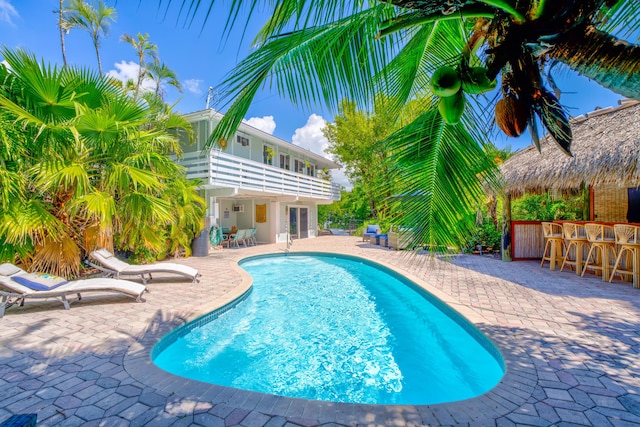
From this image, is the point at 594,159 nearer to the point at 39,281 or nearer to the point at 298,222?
the point at 39,281

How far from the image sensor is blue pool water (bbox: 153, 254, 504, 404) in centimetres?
403

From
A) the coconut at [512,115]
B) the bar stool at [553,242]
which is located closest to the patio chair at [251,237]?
the bar stool at [553,242]

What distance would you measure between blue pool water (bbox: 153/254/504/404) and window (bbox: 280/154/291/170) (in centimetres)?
1340

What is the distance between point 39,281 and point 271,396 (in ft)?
17.1

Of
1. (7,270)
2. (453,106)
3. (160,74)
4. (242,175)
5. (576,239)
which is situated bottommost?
(7,270)

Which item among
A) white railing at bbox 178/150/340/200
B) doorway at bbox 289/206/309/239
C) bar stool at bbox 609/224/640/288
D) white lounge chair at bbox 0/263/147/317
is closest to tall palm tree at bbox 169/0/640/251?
white lounge chair at bbox 0/263/147/317

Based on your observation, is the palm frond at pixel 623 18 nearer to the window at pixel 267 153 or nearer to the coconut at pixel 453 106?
the coconut at pixel 453 106

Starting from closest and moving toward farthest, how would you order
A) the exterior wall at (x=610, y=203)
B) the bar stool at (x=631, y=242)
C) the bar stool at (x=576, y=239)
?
the bar stool at (x=631, y=242) → the bar stool at (x=576, y=239) → the exterior wall at (x=610, y=203)

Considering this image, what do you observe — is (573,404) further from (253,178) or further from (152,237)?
(253,178)

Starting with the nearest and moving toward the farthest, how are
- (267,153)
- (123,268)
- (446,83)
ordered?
(446,83) < (123,268) < (267,153)

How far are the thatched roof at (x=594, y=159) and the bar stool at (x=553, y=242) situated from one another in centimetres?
135

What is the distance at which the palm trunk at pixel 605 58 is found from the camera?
1130 mm

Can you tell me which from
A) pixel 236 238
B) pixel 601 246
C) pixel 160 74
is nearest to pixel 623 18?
pixel 601 246

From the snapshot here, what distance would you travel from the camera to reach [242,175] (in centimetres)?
1376
